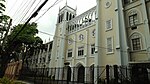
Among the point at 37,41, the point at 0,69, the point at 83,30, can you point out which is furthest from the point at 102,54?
the point at 37,41

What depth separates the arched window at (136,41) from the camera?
650 inches

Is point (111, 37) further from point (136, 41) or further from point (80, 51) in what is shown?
point (80, 51)

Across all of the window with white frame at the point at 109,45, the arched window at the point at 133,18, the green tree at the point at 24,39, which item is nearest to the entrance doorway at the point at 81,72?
the window with white frame at the point at 109,45

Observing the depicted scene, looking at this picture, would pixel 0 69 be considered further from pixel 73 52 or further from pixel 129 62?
pixel 129 62

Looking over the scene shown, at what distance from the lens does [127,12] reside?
61.6ft

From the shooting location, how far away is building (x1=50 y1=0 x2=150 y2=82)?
1648cm

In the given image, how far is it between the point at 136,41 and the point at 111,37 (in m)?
3.55

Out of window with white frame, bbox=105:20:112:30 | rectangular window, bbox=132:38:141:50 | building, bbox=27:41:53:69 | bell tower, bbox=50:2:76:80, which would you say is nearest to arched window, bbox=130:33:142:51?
rectangular window, bbox=132:38:141:50

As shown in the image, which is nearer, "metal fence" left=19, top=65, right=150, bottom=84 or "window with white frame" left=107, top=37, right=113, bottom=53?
"metal fence" left=19, top=65, right=150, bottom=84

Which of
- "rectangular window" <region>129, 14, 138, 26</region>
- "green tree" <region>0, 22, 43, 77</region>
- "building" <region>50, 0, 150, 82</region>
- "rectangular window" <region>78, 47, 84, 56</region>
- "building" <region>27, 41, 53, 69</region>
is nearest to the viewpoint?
"building" <region>50, 0, 150, 82</region>

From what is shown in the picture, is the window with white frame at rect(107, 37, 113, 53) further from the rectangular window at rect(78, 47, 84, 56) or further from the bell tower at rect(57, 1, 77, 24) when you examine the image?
the bell tower at rect(57, 1, 77, 24)

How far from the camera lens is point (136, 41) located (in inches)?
668

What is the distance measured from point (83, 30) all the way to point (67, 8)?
10746mm

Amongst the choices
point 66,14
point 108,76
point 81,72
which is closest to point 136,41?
point 108,76
